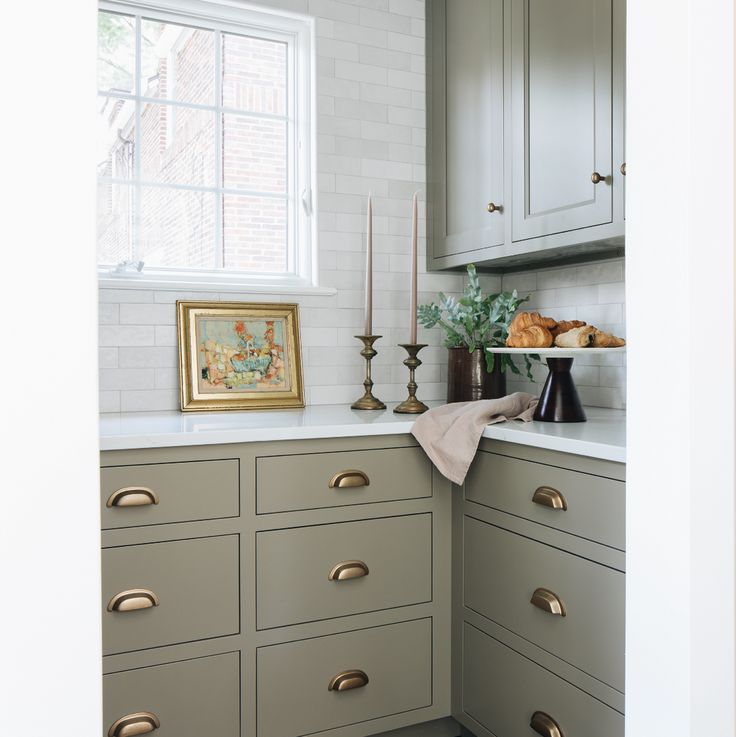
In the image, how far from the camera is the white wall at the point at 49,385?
66cm

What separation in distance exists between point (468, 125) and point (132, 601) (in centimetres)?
187

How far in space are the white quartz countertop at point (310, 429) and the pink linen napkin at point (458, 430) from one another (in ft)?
0.13

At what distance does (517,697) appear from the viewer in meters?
1.79

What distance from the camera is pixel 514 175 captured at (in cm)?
217

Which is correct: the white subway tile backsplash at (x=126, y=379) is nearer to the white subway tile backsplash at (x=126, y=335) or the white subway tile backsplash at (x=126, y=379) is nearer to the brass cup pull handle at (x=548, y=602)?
the white subway tile backsplash at (x=126, y=335)

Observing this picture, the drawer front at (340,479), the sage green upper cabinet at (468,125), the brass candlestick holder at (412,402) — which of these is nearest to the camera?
the drawer front at (340,479)

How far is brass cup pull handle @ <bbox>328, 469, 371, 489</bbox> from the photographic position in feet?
6.12

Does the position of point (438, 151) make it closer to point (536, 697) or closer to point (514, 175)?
point (514, 175)

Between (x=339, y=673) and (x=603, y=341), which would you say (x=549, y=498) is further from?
(x=339, y=673)

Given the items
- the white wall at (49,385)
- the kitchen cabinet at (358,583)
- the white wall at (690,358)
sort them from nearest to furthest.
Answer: the white wall at (49,385)
the white wall at (690,358)
the kitchen cabinet at (358,583)

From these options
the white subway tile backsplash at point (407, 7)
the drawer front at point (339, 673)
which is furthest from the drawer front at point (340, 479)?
the white subway tile backsplash at point (407, 7)

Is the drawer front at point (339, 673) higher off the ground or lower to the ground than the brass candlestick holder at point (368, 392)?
lower

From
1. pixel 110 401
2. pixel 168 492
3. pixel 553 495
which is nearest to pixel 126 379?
pixel 110 401

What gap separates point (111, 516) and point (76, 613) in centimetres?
100
